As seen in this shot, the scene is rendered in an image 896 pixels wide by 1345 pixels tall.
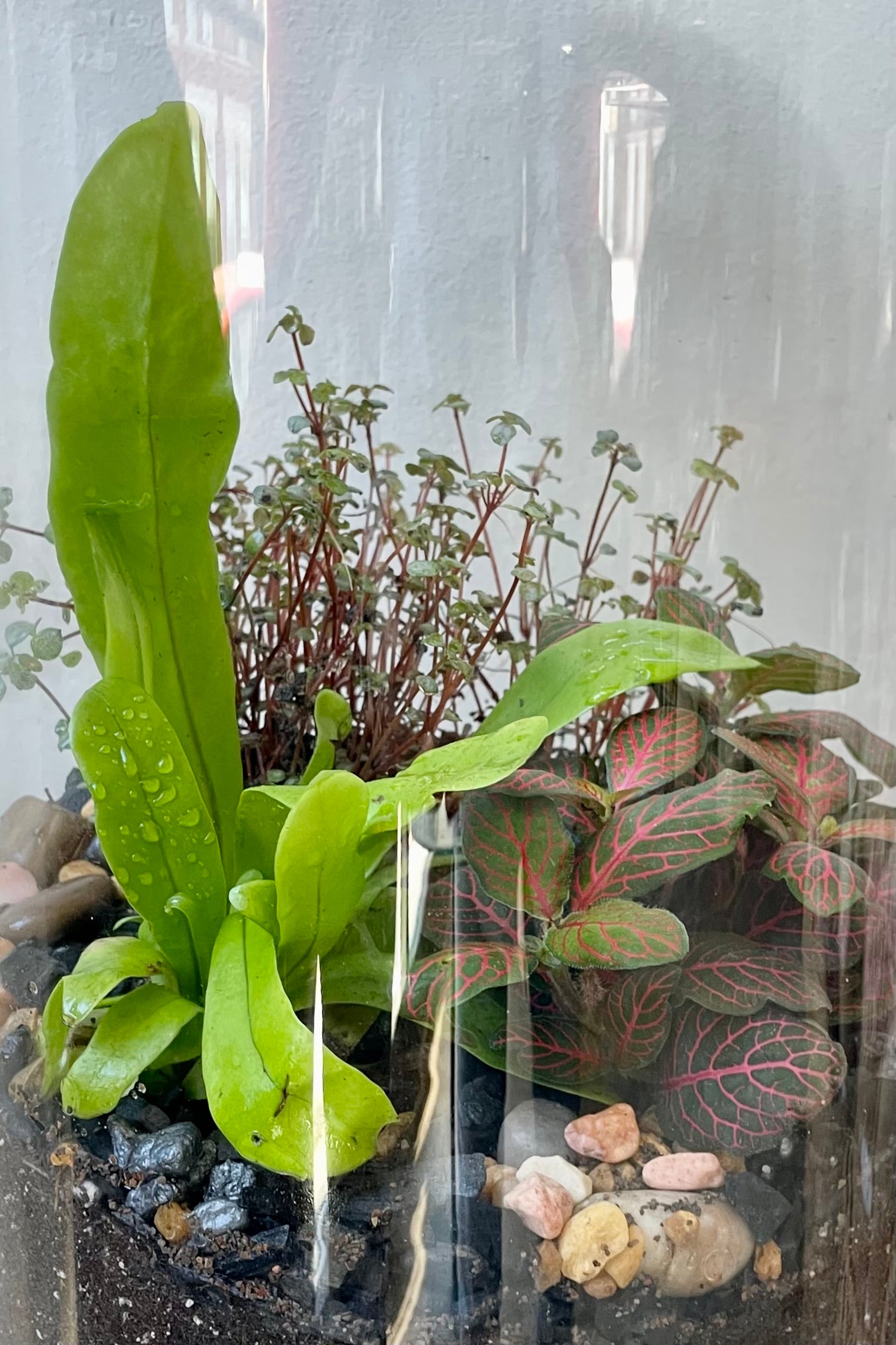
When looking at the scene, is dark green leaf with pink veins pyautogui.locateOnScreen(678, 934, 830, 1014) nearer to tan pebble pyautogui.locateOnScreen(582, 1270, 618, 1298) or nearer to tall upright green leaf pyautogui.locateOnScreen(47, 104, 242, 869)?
tan pebble pyautogui.locateOnScreen(582, 1270, 618, 1298)

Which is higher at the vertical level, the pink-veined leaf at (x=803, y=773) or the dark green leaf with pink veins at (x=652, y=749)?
the dark green leaf with pink veins at (x=652, y=749)

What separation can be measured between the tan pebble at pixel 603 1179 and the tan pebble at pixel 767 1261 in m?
0.07

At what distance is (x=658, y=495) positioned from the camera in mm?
562

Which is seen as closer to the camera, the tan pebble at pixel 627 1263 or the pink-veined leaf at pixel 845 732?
the tan pebble at pixel 627 1263

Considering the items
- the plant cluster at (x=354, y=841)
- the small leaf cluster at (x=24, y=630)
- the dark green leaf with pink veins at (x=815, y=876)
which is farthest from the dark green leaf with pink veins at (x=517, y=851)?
the small leaf cluster at (x=24, y=630)

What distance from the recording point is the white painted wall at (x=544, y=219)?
485 millimetres

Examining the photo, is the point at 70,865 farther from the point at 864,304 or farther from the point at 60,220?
the point at 864,304

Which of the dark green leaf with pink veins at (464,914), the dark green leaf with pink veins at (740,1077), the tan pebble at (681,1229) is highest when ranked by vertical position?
the dark green leaf with pink veins at (464,914)

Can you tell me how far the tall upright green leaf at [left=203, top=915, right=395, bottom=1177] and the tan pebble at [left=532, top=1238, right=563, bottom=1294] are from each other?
0.08 m

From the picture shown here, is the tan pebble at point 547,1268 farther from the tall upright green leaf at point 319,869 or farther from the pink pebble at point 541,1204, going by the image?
the tall upright green leaf at point 319,869

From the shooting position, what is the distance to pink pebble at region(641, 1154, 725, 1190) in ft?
1.43

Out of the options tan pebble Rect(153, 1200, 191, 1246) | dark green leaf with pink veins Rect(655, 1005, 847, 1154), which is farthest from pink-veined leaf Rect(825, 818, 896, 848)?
tan pebble Rect(153, 1200, 191, 1246)

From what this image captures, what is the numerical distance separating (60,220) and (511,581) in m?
0.27

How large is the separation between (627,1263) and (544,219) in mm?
443
